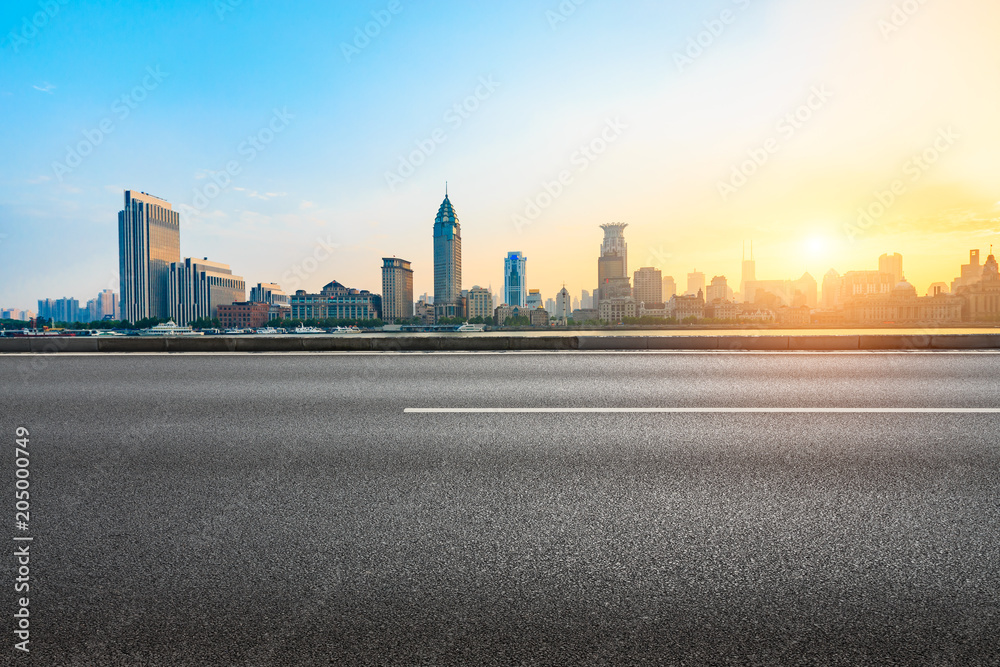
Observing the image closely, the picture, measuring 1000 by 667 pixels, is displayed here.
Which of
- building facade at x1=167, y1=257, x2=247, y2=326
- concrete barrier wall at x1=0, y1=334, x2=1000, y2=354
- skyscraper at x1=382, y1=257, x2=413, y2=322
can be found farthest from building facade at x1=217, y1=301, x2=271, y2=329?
concrete barrier wall at x1=0, y1=334, x2=1000, y2=354

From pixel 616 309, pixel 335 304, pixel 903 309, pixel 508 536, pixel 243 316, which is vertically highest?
pixel 335 304

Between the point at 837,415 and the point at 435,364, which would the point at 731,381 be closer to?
the point at 837,415

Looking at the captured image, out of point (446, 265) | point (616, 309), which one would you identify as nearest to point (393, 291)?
point (446, 265)

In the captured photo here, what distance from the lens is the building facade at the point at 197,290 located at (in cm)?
15450

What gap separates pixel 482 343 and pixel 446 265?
18370 centimetres

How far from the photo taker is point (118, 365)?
9.20m

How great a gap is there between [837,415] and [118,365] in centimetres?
1128

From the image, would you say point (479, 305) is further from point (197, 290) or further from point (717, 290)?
point (197, 290)

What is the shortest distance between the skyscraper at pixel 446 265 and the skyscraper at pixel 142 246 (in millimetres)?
84236

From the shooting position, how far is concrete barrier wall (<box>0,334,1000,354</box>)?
11.6 meters

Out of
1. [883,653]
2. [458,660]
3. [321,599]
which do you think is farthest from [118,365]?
[883,653]

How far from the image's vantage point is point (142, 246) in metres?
121

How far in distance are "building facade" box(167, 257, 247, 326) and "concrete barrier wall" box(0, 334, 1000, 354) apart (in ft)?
514

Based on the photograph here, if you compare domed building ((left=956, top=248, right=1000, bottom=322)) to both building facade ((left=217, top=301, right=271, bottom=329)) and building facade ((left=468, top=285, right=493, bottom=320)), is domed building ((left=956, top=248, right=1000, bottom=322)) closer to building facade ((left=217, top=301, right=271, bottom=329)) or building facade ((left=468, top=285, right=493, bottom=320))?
building facade ((left=468, top=285, right=493, bottom=320))
